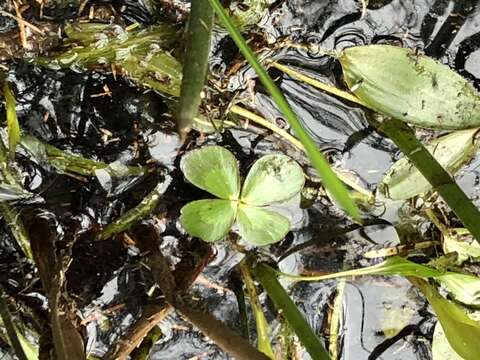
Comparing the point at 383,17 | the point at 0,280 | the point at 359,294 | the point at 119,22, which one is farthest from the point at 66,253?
the point at 383,17

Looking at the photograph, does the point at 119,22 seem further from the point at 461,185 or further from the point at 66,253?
the point at 461,185

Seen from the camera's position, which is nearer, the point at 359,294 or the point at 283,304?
the point at 283,304

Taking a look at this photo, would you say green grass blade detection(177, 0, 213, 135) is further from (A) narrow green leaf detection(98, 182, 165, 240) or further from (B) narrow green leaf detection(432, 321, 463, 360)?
(B) narrow green leaf detection(432, 321, 463, 360)

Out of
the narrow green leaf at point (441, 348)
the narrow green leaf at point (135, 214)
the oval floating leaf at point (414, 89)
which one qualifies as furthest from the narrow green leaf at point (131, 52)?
the narrow green leaf at point (441, 348)

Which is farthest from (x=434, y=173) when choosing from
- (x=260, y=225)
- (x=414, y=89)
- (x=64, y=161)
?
(x=64, y=161)

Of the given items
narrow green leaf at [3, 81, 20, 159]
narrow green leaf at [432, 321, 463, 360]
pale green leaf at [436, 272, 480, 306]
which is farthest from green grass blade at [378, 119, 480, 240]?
narrow green leaf at [3, 81, 20, 159]

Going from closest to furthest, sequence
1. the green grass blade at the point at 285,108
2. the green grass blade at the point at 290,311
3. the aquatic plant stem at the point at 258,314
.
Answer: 1. the green grass blade at the point at 285,108
2. the green grass blade at the point at 290,311
3. the aquatic plant stem at the point at 258,314

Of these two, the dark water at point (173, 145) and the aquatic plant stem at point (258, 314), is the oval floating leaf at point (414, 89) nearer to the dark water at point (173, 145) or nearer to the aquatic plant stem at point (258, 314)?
the dark water at point (173, 145)
